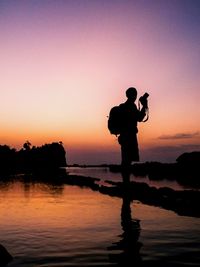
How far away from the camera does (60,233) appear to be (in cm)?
638

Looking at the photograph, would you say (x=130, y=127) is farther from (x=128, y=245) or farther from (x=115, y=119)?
(x=128, y=245)

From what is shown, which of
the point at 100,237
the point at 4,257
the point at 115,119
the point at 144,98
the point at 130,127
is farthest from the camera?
the point at 130,127

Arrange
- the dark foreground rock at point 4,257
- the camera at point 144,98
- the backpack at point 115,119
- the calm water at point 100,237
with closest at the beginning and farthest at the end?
the dark foreground rock at point 4,257, the calm water at point 100,237, the camera at point 144,98, the backpack at point 115,119

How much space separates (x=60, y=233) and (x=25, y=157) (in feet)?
383

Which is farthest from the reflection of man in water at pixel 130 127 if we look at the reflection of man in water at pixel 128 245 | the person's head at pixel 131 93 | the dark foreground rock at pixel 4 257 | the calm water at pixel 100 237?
the dark foreground rock at pixel 4 257

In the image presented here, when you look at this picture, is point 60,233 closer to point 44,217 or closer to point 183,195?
point 44,217

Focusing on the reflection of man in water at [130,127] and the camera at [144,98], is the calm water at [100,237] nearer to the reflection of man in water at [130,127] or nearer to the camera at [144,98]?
the reflection of man in water at [130,127]

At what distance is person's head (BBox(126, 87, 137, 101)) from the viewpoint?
37.7ft

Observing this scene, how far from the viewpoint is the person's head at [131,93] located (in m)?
11.5

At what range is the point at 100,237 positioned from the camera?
608cm

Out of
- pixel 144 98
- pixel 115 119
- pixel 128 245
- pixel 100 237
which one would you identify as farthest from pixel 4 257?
pixel 144 98

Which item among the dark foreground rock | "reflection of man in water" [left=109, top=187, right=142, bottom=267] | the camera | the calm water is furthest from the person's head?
the dark foreground rock

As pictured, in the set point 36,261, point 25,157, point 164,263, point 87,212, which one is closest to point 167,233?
point 164,263

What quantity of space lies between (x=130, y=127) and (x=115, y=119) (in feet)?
1.51
